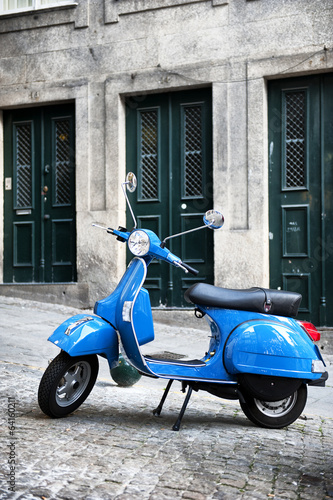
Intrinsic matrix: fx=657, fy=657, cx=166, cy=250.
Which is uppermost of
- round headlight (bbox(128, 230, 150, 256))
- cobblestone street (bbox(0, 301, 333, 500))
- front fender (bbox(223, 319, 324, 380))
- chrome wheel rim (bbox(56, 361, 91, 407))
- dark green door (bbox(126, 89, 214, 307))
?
dark green door (bbox(126, 89, 214, 307))

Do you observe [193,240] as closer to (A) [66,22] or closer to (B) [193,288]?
(A) [66,22]

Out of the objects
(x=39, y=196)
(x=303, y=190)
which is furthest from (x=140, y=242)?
(x=39, y=196)

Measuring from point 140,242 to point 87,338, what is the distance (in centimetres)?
78

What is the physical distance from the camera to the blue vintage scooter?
4562mm

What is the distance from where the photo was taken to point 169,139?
10.3 meters

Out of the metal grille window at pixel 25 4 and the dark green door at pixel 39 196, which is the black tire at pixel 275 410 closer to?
the dark green door at pixel 39 196

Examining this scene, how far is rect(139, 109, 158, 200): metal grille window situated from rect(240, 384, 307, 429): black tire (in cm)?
602

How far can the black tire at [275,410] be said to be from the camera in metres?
4.69

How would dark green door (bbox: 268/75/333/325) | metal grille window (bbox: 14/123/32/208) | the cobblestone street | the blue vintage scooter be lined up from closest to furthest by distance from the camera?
1. the cobblestone street
2. the blue vintage scooter
3. dark green door (bbox: 268/75/333/325)
4. metal grille window (bbox: 14/123/32/208)

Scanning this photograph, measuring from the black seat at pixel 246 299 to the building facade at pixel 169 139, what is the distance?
473cm

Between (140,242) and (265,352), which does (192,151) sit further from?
(265,352)

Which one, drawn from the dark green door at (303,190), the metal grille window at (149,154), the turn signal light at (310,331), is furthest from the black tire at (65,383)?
the metal grille window at (149,154)

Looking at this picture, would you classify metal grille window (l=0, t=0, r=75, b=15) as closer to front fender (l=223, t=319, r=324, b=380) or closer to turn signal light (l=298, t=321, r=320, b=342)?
turn signal light (l=298, t=321, r=320, b=342)

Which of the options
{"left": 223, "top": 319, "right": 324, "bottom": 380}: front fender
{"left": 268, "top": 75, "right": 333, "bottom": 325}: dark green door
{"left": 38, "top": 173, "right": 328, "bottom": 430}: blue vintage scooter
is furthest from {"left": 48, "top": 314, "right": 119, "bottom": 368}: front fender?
{"left": 268, "top": 75, "right": 333, "bottom": 325}: dark green door
